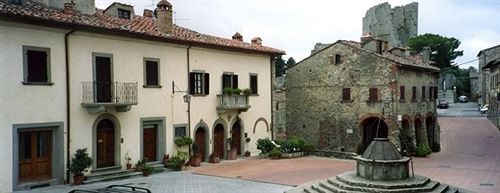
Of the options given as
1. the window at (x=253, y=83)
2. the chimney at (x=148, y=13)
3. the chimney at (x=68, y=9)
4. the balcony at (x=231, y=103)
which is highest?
the chimney at (x=148, y=13)

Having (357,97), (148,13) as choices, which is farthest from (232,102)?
(357,97)

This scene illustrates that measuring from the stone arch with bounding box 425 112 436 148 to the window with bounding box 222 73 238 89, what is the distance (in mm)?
17223

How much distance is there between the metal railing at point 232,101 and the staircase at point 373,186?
9.73 m

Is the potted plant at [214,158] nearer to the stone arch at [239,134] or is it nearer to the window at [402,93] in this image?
the stone arch at [239,134]

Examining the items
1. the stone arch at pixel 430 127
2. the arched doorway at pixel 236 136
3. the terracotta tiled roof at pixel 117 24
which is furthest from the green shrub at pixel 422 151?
the arched doorway at pixel 236 136

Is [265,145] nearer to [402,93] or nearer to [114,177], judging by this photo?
[114,177]

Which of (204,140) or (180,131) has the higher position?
(180,131)

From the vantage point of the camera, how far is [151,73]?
70.7 feet

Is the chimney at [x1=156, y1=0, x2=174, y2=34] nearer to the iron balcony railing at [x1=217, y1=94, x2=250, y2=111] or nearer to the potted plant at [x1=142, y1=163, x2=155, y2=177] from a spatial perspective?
the iron balcony railing at [x1=217, y1=94, x2=250, y2=111]

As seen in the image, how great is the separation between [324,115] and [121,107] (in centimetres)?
1729

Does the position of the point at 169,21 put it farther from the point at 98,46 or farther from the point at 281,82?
the point at 281,82

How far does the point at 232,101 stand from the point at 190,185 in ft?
27.6

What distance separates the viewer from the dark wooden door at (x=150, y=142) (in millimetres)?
21484

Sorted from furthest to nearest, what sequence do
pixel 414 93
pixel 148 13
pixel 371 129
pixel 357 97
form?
1. pixel 414 93
2. pixel 371 129
3. pixel 357 97
4. pixel 148 13
